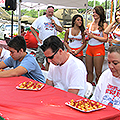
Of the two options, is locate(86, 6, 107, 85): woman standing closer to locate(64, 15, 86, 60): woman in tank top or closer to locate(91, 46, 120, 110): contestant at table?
locate(64, 15, 86, 60): woman in tank top

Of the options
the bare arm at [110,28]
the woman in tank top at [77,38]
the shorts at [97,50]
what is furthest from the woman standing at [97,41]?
the woman in tank top at [77,38]

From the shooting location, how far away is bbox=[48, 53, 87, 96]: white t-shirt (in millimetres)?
2072

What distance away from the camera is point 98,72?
13.0 ft

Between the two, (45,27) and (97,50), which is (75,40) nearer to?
(97,50)

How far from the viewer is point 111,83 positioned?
1876 millimetres

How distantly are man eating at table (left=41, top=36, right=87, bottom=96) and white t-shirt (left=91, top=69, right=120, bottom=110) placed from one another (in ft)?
0.63

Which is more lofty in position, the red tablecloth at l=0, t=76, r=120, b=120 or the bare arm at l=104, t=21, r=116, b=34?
the bare arm at l=104, t=21, r=116, b=34

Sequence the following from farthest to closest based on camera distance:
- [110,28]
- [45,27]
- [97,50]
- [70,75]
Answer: [45,27]
[97,50]
[110,28]
[70,75]

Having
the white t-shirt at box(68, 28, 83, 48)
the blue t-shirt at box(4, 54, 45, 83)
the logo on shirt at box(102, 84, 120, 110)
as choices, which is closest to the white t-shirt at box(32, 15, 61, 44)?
the white t-shirt at box(68, 28, 83, 48)

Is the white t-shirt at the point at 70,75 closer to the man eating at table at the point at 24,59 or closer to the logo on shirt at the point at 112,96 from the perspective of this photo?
the logo on shirt at the point at 112,96

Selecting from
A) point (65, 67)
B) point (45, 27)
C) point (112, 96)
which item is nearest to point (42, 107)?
point (112, 96)

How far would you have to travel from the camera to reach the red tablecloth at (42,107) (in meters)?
1.32

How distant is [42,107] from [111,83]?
72cm

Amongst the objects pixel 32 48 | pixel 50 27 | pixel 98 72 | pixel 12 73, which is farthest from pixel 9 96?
pixel 32 48
